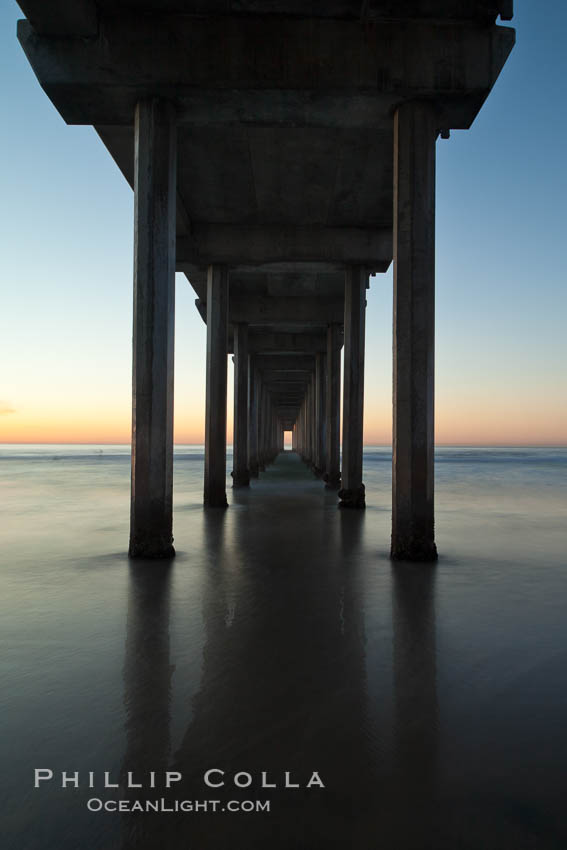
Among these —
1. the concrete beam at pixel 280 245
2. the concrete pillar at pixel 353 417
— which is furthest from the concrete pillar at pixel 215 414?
the concrete pillar at pixel 353 417

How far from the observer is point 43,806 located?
2.32 metres

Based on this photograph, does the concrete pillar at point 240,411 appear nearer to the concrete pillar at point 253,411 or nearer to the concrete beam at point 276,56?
the concrete pillar at point 253,411

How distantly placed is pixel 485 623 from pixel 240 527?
6371 mm

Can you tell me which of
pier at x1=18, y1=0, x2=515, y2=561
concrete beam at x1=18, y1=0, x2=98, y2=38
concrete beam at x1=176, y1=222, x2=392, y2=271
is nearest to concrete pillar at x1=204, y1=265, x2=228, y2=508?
concrete beam at x1=176, y1=222, x2=392, y2=271

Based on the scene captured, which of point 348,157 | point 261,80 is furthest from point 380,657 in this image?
point 348,157

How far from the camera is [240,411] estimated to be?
20156 mm

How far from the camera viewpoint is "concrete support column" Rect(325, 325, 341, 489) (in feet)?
64.8

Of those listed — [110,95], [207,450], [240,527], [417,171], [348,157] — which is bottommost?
[240,527]

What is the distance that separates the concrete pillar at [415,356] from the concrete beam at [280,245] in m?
7.06

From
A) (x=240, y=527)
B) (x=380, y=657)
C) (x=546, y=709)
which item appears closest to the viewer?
(x=546, y=709)

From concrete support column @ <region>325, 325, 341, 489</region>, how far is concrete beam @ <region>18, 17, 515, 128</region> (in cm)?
1261

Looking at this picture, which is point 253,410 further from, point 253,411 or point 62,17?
point 62,17

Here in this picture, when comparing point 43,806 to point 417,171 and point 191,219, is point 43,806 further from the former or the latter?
point 191,219

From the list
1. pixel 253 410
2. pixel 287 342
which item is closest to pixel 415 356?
pixel 287 342
